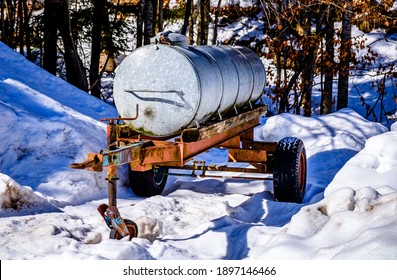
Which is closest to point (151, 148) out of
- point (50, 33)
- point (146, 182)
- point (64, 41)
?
point (146, 182)

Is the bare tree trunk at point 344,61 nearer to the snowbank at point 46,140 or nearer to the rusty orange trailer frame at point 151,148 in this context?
the snowbank at point 46,140

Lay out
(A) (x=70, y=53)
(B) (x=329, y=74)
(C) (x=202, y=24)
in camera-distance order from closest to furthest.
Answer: (A) (x=70, y=53)
(B) (x=329, y=74)
(C) (x=202, y=24)

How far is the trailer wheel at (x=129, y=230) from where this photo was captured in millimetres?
5883

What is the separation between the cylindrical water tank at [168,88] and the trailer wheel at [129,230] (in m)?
1.06

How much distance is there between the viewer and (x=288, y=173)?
299 inches

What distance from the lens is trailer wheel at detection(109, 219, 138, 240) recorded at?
19.3ft

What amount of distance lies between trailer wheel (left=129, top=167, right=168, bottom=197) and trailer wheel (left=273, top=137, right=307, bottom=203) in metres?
1.61

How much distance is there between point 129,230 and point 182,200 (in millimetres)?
1726

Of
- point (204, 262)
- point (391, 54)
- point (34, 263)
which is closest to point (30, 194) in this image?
point (34, 263)

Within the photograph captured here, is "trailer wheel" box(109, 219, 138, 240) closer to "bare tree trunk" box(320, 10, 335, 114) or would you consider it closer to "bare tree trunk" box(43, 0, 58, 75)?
"bare tree trunk" box(320, 10, 335, 114)

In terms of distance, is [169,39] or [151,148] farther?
[169,39]

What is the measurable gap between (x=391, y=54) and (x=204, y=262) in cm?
1796

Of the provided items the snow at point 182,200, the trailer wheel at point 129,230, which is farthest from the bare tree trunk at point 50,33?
the trailer wheel at point 129,230

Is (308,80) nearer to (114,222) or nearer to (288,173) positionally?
(288,173)
